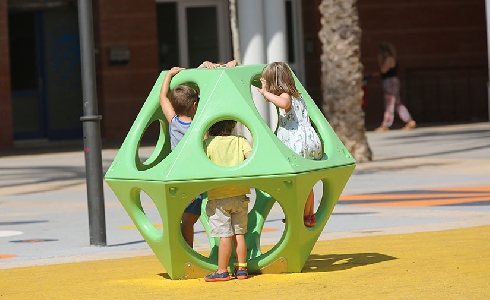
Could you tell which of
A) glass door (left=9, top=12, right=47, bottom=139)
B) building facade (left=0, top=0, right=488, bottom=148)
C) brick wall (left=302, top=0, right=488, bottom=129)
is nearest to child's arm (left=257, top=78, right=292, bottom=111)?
building facade (left=0, top=0, right=488, bottom=148)

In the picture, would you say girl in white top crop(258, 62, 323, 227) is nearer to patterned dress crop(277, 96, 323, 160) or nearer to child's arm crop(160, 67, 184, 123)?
patterned dress crop(277, 96, 323, 160)

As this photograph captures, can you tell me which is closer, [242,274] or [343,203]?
[242,274]

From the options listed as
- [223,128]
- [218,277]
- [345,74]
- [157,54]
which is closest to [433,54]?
[157,54]

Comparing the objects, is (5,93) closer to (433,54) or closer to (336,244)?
(433,54)

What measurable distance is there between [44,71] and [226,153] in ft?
65.0

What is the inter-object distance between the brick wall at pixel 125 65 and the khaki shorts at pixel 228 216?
19083 millimetres

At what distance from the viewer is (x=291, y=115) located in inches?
348

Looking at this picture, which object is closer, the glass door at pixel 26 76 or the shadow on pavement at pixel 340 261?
the shadow on pavement at pixel 340 261

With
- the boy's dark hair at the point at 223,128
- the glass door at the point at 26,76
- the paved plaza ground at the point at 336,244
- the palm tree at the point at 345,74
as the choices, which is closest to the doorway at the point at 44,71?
the glass door at the point at 26,76

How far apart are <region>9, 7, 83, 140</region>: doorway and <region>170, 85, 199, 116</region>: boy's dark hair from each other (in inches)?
748

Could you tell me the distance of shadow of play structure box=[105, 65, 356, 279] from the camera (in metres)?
8.21

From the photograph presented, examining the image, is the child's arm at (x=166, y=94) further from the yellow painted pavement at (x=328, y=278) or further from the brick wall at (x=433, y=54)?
the brick wall at (x=433, y=54)

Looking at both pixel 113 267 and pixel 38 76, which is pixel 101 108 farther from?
pixel 113 267

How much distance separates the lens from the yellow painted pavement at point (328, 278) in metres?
7.73
